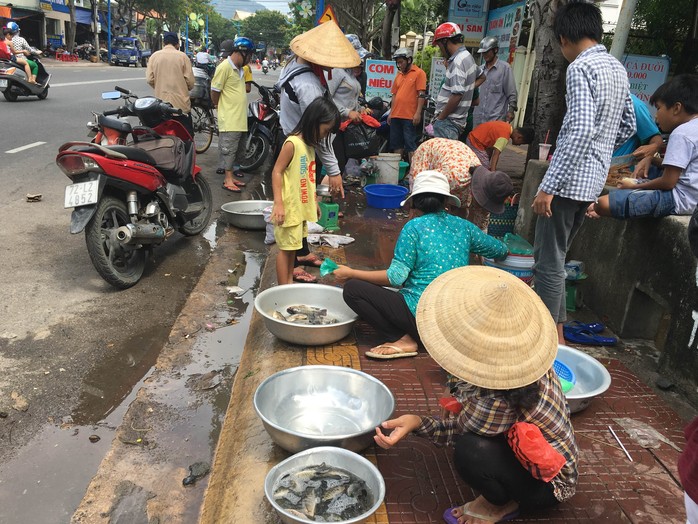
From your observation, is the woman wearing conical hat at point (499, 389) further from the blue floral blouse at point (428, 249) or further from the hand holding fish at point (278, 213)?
the hand holding fish at point (278, 213)

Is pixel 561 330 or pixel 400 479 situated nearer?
pixel 400 479

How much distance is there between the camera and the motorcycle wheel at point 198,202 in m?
5.89

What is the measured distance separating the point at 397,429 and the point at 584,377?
162cm

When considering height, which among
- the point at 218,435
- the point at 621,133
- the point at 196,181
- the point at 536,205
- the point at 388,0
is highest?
the point at 388,0

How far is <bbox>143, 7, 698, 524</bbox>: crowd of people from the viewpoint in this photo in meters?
1.99

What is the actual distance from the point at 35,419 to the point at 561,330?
126 inches

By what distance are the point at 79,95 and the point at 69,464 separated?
14.4 metres

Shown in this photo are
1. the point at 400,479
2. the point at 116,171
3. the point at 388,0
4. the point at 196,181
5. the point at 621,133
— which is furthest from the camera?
the point at 388,0

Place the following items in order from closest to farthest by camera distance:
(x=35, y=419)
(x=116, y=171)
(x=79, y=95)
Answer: (x=35, y=419) < (x=116, y=171) < (x=79, y=95)

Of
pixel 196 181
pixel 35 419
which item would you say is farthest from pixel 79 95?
pixel 35 419

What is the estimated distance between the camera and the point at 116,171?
441 cm

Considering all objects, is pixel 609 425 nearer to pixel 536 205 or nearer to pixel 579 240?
pixel 536 205

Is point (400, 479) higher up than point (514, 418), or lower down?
lower down

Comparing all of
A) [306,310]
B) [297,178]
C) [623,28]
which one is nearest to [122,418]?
[306,310]
